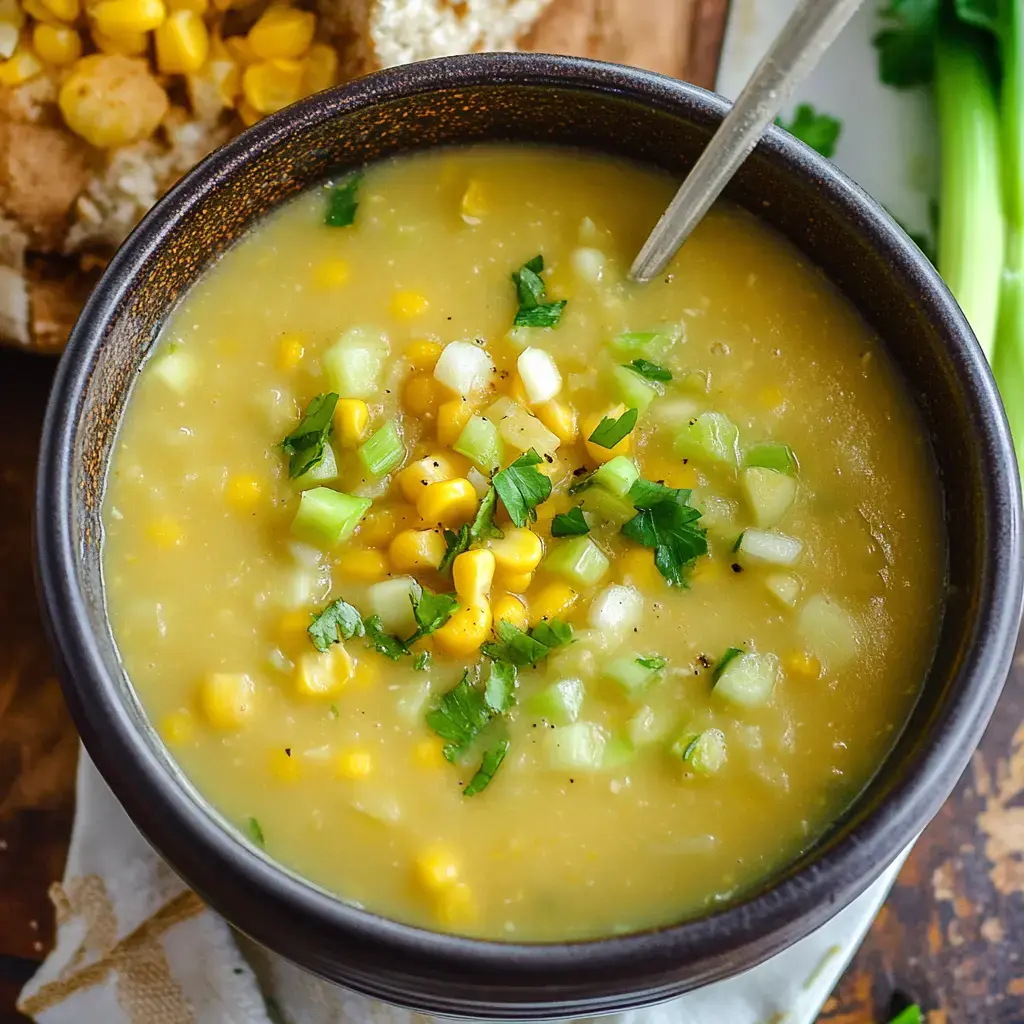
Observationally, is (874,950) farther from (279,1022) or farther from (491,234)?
(491,234)

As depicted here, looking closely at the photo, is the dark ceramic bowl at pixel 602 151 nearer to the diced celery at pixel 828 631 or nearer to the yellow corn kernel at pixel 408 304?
the diced celery at pixel 828 631

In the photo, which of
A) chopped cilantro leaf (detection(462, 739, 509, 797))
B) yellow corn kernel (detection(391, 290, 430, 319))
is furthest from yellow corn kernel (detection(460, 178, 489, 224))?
chopped cilantro leaf (detection(462, 739, 509, 797))

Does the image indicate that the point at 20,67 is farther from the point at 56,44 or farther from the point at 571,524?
the point at 571,524

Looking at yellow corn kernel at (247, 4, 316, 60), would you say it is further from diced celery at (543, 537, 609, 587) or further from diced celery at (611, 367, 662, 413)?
diced celery at (543, 537, 609, 587)

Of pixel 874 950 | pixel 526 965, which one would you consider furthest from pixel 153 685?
pixel 874 950

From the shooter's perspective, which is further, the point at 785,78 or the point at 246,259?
the point at 246,259

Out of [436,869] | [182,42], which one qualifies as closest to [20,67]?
[182,42]

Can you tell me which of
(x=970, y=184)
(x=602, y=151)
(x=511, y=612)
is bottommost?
(x=511, y=612)
